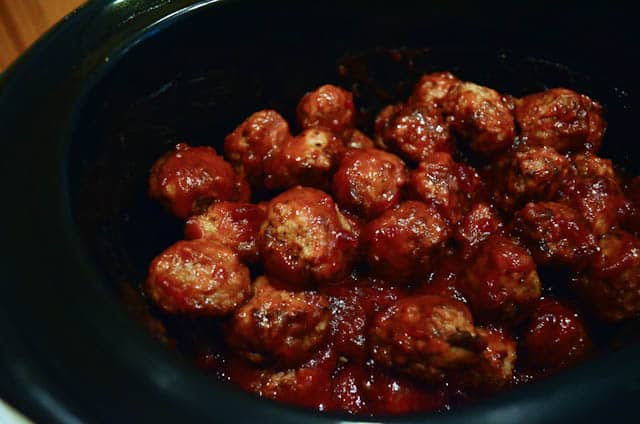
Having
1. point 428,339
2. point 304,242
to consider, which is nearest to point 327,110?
point 304,242

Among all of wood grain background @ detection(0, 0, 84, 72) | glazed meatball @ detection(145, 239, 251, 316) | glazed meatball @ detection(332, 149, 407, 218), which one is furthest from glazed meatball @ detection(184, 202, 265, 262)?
wood grain background @ detection(0, 0, 84, 72)

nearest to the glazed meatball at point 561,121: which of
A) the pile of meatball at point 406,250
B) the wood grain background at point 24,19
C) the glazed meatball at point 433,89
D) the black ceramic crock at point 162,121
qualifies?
the pile of meatball at point 406,250

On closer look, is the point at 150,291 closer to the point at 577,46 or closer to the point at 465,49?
the point at 465,49

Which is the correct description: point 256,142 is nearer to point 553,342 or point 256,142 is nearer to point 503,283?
point 503,283

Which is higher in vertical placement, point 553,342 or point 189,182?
point 189,182

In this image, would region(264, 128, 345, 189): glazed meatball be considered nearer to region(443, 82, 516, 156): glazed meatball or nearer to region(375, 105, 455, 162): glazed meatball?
region(375, 105, 455, 162): glazed meatball

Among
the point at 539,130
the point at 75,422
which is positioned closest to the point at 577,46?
the point at 539,130

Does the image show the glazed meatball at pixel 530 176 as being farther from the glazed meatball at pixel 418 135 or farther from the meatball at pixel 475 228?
the glazed meatball at pixel 418 135

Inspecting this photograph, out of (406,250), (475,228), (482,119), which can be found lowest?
(475,228)
